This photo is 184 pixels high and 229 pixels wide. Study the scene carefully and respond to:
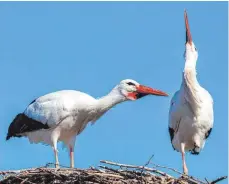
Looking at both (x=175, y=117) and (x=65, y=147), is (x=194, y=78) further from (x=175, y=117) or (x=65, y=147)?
(x=65, y=147)

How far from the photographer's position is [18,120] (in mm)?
14781

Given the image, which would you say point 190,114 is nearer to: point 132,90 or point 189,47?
point 132,90

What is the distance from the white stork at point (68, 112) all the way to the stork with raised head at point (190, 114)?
30 cm

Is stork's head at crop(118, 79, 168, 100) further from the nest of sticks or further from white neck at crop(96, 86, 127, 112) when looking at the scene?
the nest of sticks

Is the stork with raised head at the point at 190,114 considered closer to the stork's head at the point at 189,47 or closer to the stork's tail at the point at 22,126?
the stork's head at the point at 189,47

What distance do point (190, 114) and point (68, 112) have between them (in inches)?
59.8

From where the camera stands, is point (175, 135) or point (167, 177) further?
point (175, 135)

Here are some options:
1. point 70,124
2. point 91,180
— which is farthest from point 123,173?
point 70,124

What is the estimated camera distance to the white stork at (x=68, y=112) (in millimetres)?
14281

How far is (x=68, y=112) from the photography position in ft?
46.8

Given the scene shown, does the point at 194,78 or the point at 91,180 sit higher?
the point at 194,78

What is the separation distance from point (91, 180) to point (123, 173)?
33 cm

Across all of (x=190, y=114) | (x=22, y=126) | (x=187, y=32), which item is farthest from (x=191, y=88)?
(x=22, y=126)

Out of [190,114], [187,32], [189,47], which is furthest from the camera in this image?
[187,32]
